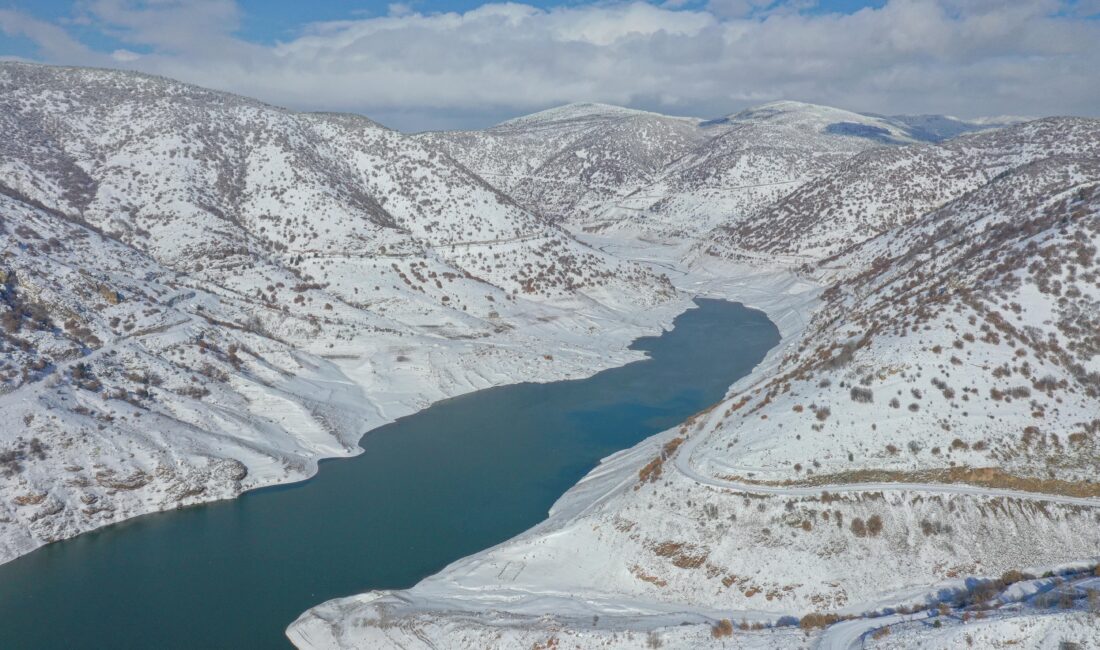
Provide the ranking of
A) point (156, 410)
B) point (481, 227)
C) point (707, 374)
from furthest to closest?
point (481, 227) → point (707, 374) → point (156, 410)

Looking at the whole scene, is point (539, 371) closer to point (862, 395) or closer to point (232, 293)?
point (232, 293)

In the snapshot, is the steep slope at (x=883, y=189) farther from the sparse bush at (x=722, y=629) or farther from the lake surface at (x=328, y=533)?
the sparse bush at (x=722, y=629)

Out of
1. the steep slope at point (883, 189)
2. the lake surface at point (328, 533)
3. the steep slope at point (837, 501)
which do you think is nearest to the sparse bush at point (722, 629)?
the steep slope at point (837, 501)

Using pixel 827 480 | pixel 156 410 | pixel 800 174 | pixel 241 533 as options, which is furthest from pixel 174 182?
pixel 800 174

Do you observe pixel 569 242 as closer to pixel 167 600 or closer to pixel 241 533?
pixel 241 533

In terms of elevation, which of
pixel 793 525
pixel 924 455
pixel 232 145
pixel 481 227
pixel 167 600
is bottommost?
pixel 167 600

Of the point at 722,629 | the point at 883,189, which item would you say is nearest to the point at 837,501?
the point at 722,629

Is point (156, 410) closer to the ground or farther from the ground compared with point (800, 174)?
closer to the ground
